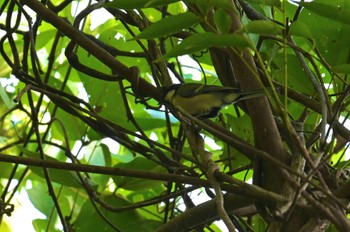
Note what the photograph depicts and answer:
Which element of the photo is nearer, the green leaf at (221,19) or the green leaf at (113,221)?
the green leaf at (221,19)

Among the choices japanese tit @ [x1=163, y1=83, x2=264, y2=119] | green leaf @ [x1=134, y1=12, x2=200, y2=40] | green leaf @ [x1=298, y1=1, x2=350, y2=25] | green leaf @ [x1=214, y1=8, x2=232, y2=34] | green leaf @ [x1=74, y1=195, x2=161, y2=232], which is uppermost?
japanese tit @ [x1=163, y1=83, x2=264, y2=119]

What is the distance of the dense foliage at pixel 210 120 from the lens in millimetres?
559

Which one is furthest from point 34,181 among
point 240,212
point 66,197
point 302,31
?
point 302,31

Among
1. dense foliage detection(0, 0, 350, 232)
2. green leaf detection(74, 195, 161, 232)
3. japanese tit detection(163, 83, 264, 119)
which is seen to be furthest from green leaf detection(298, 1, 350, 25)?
green leaf detection(74, 195, 161, 232)

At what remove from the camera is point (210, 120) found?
0.90 m

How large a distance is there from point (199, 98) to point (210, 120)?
59mm

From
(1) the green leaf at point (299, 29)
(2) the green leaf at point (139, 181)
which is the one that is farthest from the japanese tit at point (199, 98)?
(1) the green leaf at point (299, 29)

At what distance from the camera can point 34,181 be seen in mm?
1405

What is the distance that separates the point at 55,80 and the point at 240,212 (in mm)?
573

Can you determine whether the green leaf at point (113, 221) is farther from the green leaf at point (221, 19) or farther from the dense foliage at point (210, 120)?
the green leaf at point (221, 19)

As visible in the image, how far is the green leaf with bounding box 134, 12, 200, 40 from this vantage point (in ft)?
1.83

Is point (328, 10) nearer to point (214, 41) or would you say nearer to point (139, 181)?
point (214, 41)

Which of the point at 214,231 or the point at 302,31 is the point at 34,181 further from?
the point at 302,31

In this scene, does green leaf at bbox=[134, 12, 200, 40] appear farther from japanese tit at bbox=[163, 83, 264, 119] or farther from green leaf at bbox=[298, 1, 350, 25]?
japanese tit at bbox=[163, 83, 264, 119]
